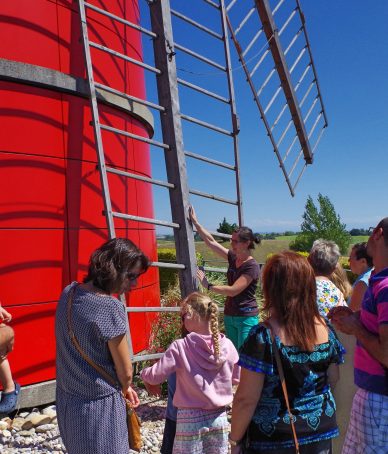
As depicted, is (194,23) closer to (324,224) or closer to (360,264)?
(360,264)

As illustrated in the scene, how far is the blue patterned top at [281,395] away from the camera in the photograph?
6.86ft

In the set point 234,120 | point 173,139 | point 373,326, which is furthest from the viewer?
point 234,120

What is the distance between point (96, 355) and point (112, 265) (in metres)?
0.43

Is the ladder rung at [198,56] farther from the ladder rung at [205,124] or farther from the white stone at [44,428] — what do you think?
the white stone at [44,428]

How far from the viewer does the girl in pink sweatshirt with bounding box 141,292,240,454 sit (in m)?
2.79

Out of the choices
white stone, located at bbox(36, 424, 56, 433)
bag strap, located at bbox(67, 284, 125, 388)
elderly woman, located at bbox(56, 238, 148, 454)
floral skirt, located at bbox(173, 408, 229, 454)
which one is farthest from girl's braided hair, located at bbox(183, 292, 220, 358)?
white stone, located at bbox(36, 424, 56, 433)

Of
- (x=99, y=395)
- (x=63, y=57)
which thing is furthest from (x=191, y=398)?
(x=63, y=57)

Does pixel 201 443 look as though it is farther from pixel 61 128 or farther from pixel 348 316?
pixel 61 128

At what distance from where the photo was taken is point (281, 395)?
7.00 feet

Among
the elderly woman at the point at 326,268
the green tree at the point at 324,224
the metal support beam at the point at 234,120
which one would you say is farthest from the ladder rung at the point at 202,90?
the green tree at the point at 324,224

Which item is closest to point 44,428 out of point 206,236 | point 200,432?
point 200,432

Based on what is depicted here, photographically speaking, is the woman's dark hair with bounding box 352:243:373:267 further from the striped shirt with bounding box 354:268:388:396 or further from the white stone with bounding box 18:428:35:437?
the white stone with bounding box 18:428:35:437

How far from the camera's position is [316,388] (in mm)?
2236

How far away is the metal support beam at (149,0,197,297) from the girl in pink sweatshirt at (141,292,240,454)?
171 centimetres
